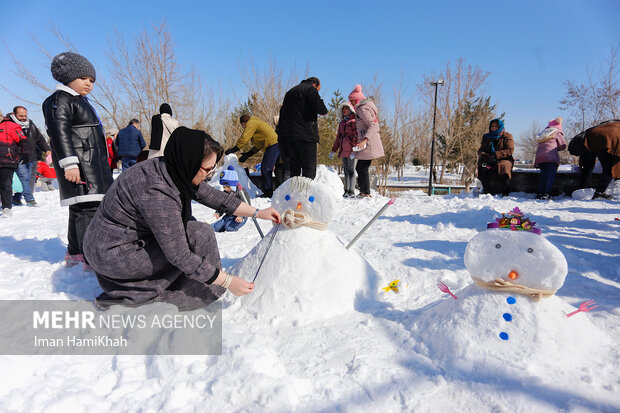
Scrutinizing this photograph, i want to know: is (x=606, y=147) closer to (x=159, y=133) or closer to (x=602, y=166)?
(x=602, y=166)

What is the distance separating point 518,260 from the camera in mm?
1513

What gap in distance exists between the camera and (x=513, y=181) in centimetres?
691

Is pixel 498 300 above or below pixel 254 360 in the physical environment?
above

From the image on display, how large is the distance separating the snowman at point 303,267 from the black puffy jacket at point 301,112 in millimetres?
2682

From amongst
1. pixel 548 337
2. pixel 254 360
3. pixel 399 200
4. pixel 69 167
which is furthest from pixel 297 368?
pixel 399 200

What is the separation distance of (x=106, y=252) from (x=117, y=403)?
2.71 ft

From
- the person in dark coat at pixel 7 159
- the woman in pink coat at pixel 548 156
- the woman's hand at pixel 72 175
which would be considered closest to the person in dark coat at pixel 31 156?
the person in dark coat at pixel 7 159

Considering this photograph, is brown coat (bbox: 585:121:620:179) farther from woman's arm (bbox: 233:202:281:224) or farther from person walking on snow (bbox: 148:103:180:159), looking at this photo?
person walking on snow (bbox: 148:103:180:159)

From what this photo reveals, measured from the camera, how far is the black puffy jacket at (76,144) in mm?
2615

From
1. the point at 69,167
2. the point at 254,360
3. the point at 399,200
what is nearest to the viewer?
the point at 254,360

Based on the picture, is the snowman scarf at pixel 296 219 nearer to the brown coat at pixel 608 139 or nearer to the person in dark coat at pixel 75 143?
the person in dark coat at pixel 75 143

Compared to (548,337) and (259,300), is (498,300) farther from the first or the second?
(259,300)

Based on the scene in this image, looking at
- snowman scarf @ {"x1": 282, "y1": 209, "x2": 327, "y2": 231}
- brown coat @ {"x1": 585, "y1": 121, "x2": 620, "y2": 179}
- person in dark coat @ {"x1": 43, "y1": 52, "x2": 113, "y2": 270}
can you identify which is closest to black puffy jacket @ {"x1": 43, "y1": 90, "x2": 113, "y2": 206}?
person in dark coat @ {"x1": 43, "y1": 52, "x2": 113, "y2": 270}

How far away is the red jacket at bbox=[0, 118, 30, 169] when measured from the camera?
213 inches
